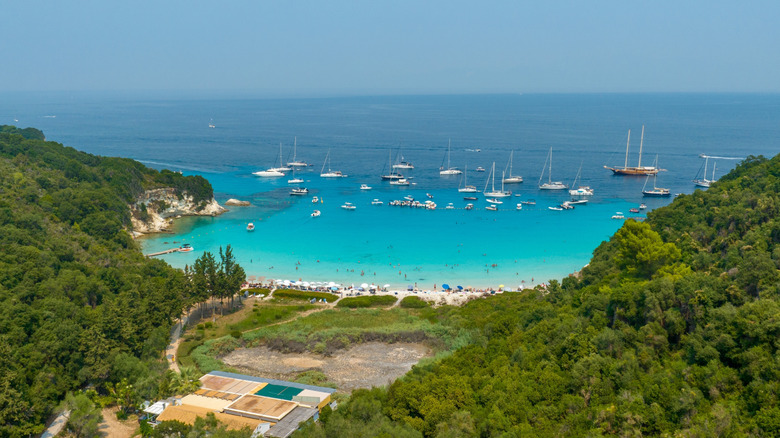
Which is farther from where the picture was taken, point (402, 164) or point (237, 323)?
point (402, 164)

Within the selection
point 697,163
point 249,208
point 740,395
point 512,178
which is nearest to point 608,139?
point 697,163

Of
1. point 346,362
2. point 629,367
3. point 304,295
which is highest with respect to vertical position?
point 629,367

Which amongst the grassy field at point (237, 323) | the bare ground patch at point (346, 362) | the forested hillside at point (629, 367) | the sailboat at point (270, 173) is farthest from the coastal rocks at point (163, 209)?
the forested hillside at point (629, 367)

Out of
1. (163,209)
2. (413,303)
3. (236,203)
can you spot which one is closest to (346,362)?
(413,303)

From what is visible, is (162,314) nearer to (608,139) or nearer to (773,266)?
(773,266)

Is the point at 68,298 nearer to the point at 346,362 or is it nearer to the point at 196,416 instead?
the point at 196,416

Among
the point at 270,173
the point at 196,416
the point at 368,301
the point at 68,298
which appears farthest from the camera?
the point at 270,173
